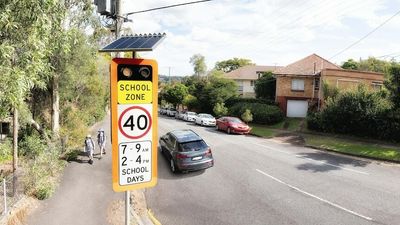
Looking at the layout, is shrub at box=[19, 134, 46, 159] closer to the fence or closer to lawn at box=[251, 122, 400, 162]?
the fence

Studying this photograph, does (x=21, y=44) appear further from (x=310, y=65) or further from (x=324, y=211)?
(x=310, y=65)

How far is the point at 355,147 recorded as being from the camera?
20.1 m

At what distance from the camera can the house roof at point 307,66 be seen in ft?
111

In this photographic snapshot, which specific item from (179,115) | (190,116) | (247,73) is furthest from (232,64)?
(190,116)

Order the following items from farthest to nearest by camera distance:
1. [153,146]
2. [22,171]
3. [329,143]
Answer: [329,143] < [22,171] < [153,146]

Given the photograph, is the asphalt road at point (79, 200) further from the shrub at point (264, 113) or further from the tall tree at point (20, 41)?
the shrub at point (264, 113)

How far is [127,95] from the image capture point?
3.79 meters

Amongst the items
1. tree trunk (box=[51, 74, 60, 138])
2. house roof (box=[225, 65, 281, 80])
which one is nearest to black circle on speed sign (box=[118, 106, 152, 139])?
tree trunk (box=[51, 74, 60, 138])

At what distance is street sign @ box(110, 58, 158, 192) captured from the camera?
3.73m

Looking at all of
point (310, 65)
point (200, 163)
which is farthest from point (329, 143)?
point (310, 65)

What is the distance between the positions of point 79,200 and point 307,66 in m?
30.6

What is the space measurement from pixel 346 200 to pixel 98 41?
57.0ft

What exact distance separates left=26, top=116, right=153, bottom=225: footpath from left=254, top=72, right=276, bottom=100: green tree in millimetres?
27295

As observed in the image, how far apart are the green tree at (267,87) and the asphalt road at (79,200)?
88.5 feet
